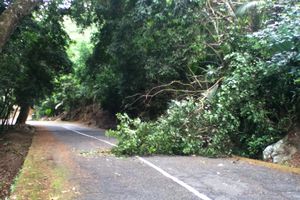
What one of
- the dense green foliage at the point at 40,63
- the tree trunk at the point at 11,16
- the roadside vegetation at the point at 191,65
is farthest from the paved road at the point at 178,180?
the dense green foliage at the point at 40,63

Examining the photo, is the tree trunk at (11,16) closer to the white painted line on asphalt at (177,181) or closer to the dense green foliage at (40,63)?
the white painted line on asphalt at (177,181)

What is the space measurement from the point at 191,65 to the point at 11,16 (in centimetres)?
1202

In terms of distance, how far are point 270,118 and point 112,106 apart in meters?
19.1

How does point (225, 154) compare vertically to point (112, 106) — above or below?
below

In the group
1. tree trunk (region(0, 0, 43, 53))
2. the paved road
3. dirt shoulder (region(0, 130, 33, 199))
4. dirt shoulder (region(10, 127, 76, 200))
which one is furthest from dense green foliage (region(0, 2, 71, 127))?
tree trunk (region(0, 0, 43, 53))

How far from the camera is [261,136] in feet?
42.6

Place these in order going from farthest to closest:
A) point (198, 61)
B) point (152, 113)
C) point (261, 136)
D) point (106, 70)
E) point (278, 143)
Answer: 1. point (106, 70)
2. point (152, 113)
3. point (198, 61)
4. point (261, 136)
5. point (278, 143)

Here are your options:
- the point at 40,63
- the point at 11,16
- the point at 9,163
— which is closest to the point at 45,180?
the point at 11,16

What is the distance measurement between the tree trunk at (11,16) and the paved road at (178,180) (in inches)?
129

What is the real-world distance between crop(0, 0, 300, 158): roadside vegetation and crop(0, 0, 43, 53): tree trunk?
6.04 m

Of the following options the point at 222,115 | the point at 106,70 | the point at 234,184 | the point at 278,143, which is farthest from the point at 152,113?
the point at 234,184

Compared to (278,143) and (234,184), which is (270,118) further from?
(234,184)

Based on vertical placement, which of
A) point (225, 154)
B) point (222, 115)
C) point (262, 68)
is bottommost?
point (225, 154)

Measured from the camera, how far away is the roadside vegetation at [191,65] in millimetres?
12562
